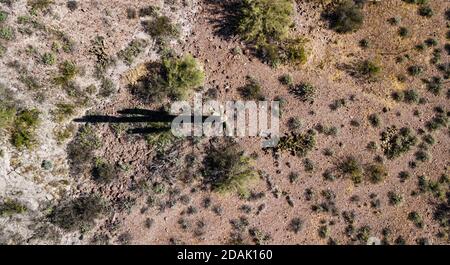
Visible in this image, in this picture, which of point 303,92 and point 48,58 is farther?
point 303,92

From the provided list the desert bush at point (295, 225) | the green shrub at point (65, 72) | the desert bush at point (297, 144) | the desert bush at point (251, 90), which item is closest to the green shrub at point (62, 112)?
the green shrub at point (65, 72)

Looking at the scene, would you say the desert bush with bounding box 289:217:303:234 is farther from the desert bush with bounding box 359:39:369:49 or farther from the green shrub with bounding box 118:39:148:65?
the green shrub with bounding box 118:39:148:65

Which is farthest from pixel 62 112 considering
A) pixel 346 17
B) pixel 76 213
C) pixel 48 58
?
pixel 346 17

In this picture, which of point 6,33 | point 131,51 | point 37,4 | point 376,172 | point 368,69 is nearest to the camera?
point 6,33

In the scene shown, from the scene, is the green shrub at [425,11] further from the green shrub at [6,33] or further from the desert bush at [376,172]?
the green shrub at [6,33]

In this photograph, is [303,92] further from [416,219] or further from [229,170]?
[416,219]

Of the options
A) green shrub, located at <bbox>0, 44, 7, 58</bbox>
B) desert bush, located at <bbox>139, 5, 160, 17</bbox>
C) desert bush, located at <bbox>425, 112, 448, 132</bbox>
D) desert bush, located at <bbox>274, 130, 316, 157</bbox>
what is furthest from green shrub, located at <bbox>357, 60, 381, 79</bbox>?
green shrub, located at <bbox>0, 44, 7, 58</bbox>
